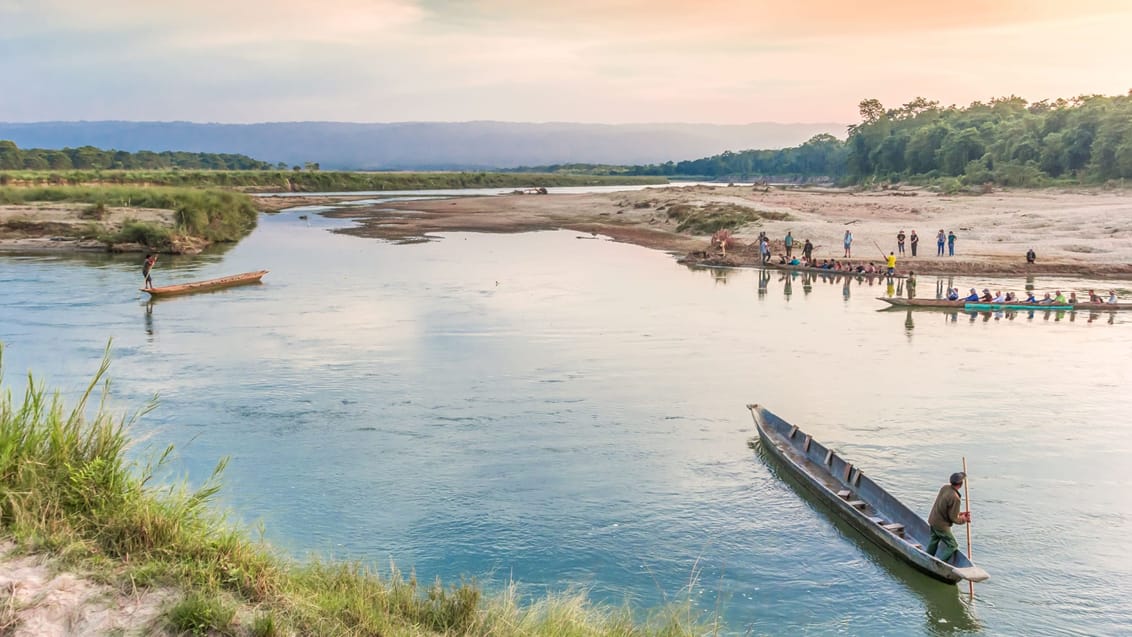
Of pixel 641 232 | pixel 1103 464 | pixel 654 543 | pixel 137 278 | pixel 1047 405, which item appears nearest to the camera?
pixel 654 543

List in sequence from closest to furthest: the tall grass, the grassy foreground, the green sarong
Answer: the grassy foreground < the green sarong < the tall grass

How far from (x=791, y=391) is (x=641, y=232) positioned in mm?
46069

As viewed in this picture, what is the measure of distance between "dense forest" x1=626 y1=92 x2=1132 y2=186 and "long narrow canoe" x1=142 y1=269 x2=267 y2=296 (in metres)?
69.2

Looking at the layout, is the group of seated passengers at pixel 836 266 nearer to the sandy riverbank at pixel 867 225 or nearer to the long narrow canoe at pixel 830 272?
the long narrow canoe at pixel 830 272

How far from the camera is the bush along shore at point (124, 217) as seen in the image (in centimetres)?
5188

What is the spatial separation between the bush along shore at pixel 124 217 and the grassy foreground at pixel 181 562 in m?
47.4

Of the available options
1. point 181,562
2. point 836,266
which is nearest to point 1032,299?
point 836,266

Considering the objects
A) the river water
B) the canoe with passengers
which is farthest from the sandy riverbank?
the canoe with passengers

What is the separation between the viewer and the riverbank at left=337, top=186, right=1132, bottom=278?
44.4 m

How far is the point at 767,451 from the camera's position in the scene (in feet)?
58.4

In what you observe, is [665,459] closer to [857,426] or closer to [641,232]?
[857,426]

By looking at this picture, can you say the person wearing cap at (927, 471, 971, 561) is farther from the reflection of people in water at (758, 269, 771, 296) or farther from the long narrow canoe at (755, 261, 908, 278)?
the long narrow canoe at (755, 261, 908, 278)

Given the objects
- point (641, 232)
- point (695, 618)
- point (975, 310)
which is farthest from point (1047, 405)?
point (641, 232)

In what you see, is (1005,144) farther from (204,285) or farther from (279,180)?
(279,180)
